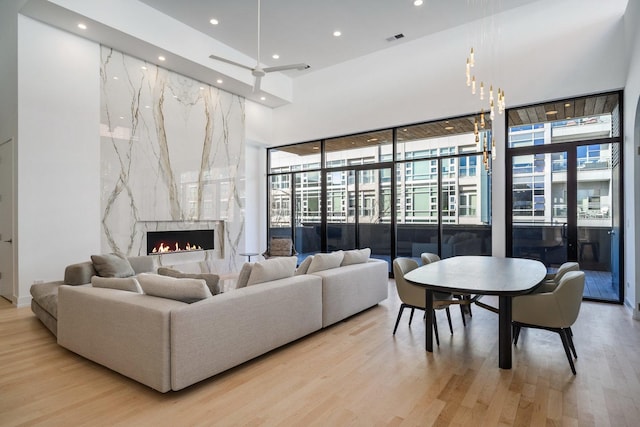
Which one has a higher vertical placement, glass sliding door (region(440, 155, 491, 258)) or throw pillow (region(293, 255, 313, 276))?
glass sliding door (region(440, 155, 491, 258))

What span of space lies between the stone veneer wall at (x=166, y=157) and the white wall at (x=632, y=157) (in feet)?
22.5

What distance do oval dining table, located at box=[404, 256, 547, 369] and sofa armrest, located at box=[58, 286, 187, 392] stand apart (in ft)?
6.82

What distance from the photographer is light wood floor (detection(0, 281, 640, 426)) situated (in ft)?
7.38

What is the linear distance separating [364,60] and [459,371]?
255 inches

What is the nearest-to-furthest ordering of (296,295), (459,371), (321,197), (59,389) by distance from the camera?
(59,389) → (459,371) → (296,295) → (321,197)

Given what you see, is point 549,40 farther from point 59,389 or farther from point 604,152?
point 59,389

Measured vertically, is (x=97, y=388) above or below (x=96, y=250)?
below

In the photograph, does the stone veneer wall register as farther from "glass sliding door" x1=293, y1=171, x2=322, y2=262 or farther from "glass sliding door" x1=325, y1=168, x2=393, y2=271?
"glass sliding door" x1=325, y1=168, x2=393, y2=271

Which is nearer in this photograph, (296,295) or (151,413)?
(151,413)

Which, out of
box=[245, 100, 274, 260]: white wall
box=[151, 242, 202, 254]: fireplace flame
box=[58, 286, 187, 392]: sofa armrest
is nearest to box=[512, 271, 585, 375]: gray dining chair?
box=[58, 286, 187, 392]: sofa armrest

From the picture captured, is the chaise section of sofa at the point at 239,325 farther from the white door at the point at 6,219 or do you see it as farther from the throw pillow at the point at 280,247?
the white door at the point at 6,219

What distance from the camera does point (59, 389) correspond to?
262 cm

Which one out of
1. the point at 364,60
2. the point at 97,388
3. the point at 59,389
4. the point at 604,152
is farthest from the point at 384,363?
the point at 364,60

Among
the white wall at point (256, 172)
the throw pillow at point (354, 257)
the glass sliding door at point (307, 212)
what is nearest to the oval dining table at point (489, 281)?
the throw pillow at point (354, 257)
